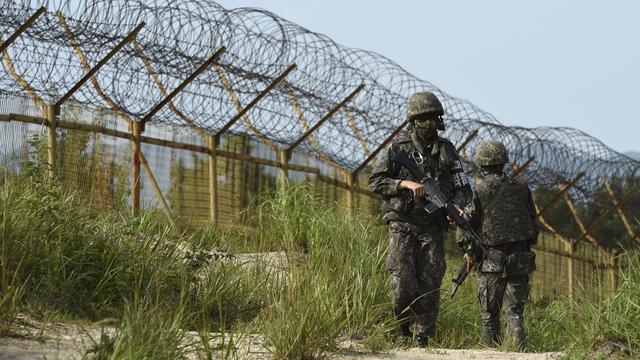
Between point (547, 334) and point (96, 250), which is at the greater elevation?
point (96, 250)

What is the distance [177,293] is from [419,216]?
5.00 ft

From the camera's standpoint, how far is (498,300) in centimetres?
726

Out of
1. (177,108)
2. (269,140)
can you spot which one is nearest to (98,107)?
(177,108)

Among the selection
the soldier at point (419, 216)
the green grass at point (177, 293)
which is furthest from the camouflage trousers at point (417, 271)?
the green grass at point (177, 293)

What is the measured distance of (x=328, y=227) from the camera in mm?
8211

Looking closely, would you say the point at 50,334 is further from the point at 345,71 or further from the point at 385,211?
the point at 345,71

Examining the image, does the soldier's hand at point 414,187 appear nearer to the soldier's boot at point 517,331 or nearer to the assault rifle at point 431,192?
the assault rifle at point 431,192

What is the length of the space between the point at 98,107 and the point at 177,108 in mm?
884

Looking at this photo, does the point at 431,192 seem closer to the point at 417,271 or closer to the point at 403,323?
the point at 417,271

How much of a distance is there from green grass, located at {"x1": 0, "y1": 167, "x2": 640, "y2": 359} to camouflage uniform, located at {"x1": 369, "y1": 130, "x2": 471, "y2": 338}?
0.19 m

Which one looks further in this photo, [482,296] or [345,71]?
[345,71]

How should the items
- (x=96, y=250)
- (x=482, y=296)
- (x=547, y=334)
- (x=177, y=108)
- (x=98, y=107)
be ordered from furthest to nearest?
(x=177, y=108), (x=98, y=107), (x=547, y=334), (x=482, y=296), (x=96, y=250)

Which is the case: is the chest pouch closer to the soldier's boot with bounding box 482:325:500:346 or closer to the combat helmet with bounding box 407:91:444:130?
the soldier's boot with bounding box 482:325:500:346

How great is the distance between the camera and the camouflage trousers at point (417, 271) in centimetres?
674
